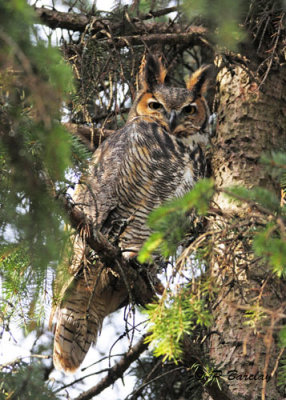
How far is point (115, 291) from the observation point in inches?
110

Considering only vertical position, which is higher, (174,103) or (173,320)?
(174,103)

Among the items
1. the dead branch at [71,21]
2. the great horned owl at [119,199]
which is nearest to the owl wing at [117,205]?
→ the great horned owl at [119,199]

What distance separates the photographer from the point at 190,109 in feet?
10.3

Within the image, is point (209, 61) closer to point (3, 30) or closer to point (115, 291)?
point (115, 291)

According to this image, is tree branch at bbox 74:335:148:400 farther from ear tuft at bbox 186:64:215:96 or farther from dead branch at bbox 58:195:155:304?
ear tuft at bbox 186:64:215:96

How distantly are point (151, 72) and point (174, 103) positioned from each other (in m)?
0.26

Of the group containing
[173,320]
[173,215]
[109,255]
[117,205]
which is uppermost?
[117,205]

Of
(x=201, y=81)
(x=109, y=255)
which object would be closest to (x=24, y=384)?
(x=109, y=255)

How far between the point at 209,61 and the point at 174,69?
0.28 m

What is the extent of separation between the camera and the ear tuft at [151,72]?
3.06 metres

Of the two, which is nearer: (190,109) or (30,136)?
(30,136)

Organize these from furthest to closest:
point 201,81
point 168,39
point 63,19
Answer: point 201,81
point 168,39
point 63,19

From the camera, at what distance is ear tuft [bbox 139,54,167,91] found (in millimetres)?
3057

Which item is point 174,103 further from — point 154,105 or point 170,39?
point 170,39
